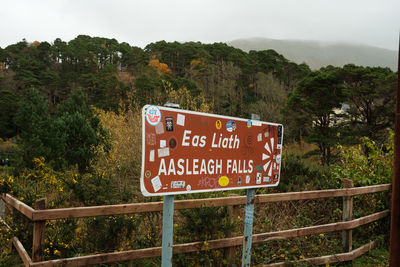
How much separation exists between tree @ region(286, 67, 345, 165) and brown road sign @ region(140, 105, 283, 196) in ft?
71.1

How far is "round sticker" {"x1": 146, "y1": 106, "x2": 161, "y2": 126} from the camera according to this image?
1.69m

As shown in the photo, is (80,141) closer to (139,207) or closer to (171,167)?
(139,207)

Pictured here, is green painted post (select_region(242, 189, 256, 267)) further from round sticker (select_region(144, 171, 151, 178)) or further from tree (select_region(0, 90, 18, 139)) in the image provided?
tree (select_region(0, 90, 18, 139))

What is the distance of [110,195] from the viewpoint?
5.53 meters

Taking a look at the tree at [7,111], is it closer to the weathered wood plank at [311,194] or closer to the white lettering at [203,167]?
the weathered wood plank at [311,194]

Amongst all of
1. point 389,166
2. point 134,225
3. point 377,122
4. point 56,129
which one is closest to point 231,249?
point 134,225

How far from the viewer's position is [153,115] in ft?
5.66

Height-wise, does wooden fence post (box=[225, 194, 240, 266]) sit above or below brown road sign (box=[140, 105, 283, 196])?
below

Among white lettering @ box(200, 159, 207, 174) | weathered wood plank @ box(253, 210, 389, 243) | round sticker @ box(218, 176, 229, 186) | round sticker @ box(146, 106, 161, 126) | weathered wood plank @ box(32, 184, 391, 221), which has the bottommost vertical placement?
weathered wood plank @ box(253, 210, 389, 243)

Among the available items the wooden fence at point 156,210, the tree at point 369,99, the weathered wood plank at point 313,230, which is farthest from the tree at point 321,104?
the wooden fence at point 156,210

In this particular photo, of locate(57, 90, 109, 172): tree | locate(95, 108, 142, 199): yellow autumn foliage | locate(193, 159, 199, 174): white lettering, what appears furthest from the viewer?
locate(57, 90, 109, 172): tree

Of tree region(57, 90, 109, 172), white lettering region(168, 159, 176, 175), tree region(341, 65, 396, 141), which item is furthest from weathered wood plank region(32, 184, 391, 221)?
tree region(341, 65, 396, 141)

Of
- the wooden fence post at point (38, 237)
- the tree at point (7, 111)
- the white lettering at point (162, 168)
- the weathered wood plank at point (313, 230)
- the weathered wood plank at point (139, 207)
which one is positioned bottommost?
the tree at point (7, 111)

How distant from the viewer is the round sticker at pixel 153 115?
5.55 ft
